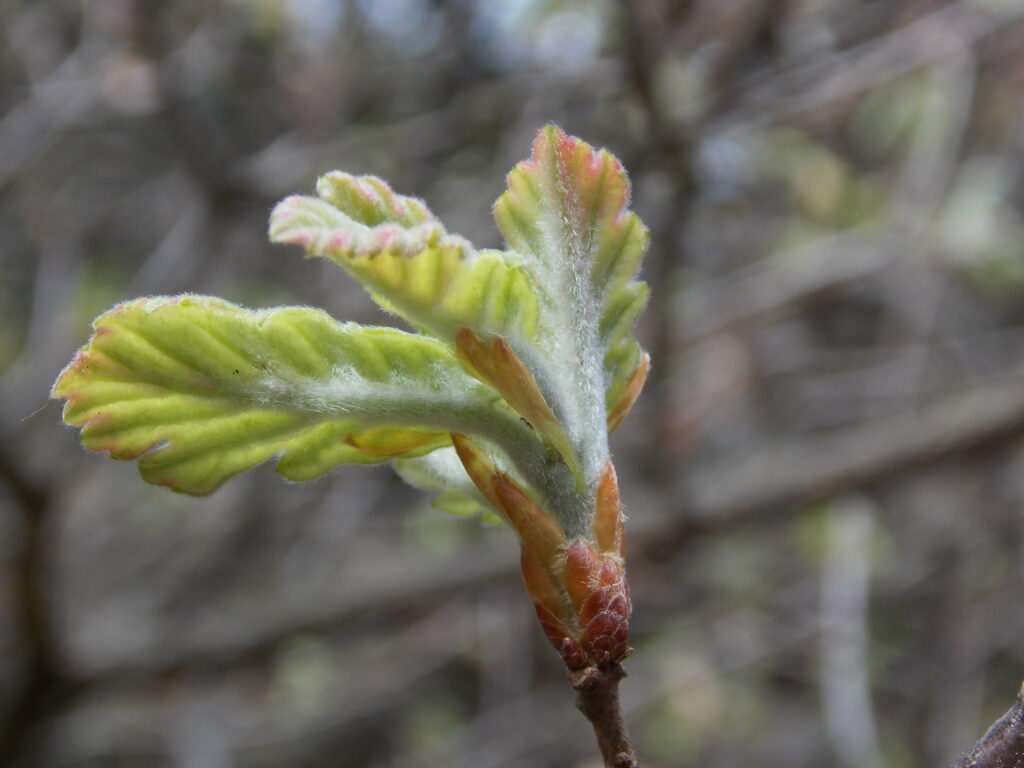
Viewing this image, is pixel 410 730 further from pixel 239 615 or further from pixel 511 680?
pixel 239 615

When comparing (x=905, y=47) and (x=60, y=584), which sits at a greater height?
(x=905, y=47)

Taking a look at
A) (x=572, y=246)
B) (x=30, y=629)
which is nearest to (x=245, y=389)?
(x=572, y=246)

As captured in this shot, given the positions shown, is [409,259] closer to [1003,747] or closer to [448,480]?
[448,480]

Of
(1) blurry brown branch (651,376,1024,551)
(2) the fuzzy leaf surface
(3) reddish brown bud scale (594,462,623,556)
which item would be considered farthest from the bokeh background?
(3) reddish brown bud scale (594,462,623,556)

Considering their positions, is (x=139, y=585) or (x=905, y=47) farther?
(x=139, y=585)

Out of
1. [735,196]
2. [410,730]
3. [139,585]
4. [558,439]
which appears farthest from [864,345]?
[558,439]

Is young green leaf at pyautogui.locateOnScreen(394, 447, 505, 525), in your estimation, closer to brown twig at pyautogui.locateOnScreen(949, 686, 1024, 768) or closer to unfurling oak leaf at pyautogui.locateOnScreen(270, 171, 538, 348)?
unfurling oak leaf at pyautogui.locateOnScreen(270, 171, 538, 348)

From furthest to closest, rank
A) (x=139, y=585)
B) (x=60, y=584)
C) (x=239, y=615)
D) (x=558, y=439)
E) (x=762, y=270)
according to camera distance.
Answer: (x=139, y=585)
(x=762, y=270)
(x=239, y=615)
(x=60, y=584)
(x=558, y=439)

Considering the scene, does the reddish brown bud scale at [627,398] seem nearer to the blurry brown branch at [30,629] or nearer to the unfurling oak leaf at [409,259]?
the unfurling oak leaf at [409,259]
